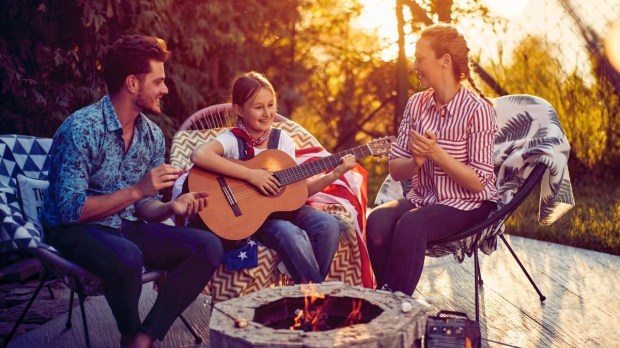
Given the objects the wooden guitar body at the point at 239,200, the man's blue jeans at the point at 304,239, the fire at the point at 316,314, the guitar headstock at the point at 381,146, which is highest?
the guitar headstock at the point at 381,146

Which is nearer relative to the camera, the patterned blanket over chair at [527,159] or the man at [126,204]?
the man at [126,204]

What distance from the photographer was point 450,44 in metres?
3.06

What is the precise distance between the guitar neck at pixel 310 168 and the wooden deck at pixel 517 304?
2.55ft

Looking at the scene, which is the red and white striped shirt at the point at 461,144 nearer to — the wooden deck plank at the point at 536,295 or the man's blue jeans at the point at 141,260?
the wooden deck plank at the point at 536,295

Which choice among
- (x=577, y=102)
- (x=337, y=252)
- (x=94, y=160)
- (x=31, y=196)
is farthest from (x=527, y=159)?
(x=577, y=102)

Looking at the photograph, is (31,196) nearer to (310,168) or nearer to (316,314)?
(310,168)

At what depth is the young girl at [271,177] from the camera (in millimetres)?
2902

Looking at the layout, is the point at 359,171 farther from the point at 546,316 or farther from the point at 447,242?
the point at 546,316

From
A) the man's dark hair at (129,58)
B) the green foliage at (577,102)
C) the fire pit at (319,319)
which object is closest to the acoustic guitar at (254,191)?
the man's dark hair at (129,58)

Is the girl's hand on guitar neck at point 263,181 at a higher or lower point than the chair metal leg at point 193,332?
higher

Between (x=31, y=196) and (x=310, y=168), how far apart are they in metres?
1.21

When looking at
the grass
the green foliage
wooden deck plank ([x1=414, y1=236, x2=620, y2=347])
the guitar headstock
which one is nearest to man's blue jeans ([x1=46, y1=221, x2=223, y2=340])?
the guitar headstock

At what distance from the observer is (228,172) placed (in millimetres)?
3072

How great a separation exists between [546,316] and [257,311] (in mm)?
1674
